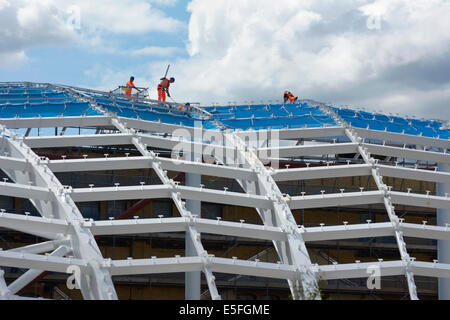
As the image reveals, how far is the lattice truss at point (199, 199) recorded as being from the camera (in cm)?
2434

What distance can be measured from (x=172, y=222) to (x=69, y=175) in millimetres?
20333

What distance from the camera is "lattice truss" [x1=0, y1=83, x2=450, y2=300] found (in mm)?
24344

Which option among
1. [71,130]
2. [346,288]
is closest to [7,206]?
[71,130]

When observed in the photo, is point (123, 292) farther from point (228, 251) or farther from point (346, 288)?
point (346, 288)

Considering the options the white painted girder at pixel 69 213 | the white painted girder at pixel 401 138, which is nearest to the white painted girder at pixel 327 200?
the white painted girder at pixel 401 138

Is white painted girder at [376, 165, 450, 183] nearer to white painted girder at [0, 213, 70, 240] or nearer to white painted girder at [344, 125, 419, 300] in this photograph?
white painted girder at [344, 125, 419, 300]

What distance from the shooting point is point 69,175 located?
45.2 metres

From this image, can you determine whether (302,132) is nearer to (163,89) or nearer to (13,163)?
(163,89)

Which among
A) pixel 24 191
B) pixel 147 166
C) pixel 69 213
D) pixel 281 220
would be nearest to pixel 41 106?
pixel 147 166

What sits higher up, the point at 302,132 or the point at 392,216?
the point at 302,132

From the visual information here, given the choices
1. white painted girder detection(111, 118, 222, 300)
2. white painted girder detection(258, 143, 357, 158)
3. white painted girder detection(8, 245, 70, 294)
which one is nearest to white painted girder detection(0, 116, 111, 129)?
white painted girder detection(111, 118, 222, 300)

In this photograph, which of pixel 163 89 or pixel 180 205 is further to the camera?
pixel 163 89

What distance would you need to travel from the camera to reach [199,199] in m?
28.9
